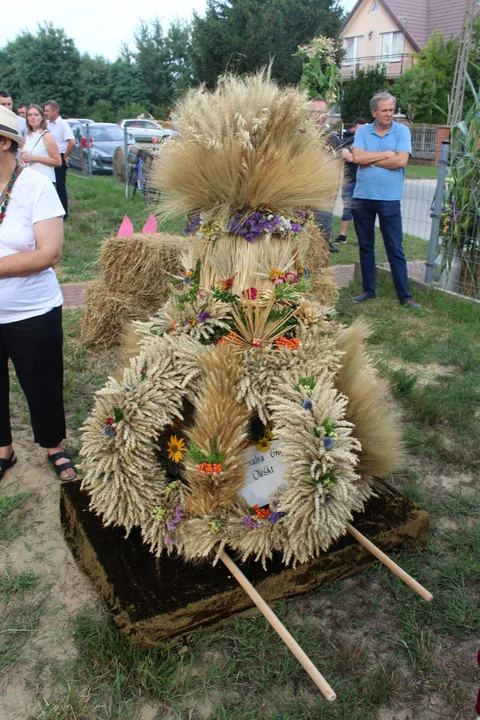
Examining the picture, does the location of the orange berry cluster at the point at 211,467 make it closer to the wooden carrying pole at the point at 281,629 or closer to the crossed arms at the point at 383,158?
the wooden carrying pole at the point at 281,629

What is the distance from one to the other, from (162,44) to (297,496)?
57060 mm

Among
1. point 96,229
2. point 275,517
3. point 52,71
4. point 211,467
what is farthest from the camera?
point 52,71

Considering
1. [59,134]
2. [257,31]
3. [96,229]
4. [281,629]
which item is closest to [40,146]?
[59,134]

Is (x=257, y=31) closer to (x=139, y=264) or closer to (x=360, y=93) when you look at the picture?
(x=360, y=93)

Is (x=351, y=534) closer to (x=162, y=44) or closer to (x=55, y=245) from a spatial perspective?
(x=55, y=245)

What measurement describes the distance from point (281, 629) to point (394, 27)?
48.2 m

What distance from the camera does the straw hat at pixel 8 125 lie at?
2.56 m

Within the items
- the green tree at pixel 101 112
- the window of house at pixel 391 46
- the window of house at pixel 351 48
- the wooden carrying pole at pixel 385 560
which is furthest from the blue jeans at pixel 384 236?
the window of house at pixel 351 48

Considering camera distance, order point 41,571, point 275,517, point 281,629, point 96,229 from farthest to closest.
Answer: point 96,229, point 41,571, point 275,517, point 281,629

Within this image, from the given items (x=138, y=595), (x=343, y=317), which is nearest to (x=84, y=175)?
(x=343, y=317)

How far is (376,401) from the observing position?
2420 millimetres

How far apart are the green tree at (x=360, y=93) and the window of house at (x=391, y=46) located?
14.7m

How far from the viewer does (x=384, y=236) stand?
19.9ft

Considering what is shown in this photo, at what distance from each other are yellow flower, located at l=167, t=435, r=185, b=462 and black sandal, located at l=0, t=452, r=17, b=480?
1.44 m
